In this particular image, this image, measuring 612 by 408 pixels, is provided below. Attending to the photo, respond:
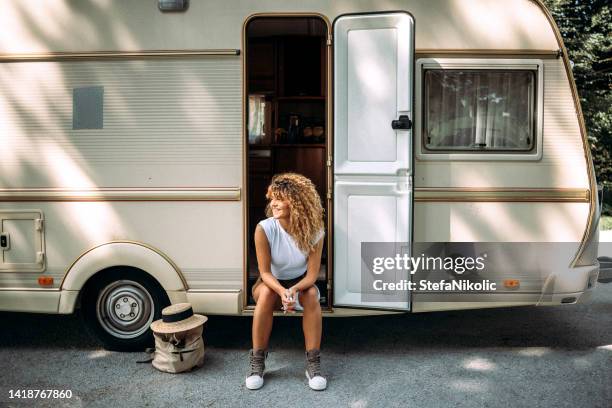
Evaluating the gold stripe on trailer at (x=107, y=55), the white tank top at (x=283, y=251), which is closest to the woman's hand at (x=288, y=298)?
the white tank top at (x=283, y=251)

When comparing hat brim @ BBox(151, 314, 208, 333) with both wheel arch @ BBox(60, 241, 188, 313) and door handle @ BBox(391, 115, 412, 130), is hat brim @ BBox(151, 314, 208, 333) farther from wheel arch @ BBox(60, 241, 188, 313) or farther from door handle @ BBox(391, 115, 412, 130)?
door handle @ BBox(391, 115, 412, 130)

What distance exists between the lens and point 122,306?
4.55 meters

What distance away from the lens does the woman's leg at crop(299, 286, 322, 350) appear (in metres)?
3.97

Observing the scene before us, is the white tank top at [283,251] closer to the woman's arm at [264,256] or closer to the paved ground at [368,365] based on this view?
the woman's arm at [264,256]

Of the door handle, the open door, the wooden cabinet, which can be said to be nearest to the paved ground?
the open door

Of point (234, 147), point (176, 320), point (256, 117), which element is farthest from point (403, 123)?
point (256, 117)

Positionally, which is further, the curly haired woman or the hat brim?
the hat brim

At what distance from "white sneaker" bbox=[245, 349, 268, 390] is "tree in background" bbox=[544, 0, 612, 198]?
12.9 meters

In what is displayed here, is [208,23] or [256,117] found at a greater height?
[208,23]

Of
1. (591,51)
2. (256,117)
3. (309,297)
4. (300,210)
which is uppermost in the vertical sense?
(591,51)

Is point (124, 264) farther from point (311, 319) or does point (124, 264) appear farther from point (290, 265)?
point (311, 319)

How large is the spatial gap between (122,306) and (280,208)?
1539 millimetres

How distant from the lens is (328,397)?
378cm

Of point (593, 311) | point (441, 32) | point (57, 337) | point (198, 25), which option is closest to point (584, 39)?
point (593, 311)
